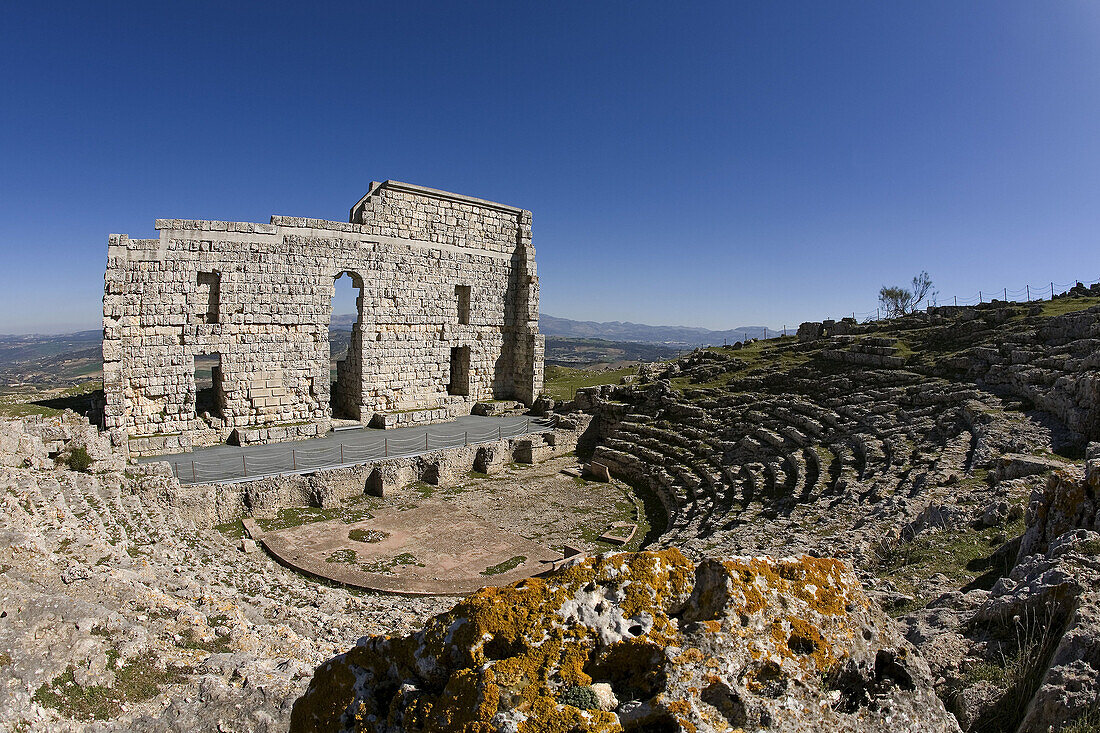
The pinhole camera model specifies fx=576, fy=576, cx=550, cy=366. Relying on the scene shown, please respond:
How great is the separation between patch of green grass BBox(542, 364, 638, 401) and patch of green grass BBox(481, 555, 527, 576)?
13066 millimetres

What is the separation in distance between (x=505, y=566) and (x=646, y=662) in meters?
10.4

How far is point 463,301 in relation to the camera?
25766 mm

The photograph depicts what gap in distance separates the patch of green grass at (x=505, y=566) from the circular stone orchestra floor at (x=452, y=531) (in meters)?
0.02

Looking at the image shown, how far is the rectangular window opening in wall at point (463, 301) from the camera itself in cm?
2549

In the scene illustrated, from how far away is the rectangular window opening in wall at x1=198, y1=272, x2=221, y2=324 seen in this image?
19.4 meters

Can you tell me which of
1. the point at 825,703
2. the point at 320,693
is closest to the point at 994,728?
the point at 825,703

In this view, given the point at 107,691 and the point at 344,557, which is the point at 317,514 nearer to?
the point at 344,557

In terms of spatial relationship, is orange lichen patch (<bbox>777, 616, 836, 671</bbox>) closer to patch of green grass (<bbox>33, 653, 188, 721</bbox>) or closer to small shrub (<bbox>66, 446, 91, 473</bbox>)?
patch of green grass (<bbox>33, 653, 188, 721</bbox>)

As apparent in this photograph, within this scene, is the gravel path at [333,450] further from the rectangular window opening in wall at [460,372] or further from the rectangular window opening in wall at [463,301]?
the rectangular window opening in wall at [463,301]

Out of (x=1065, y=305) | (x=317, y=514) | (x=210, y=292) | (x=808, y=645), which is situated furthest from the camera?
(x=1065, y=305)

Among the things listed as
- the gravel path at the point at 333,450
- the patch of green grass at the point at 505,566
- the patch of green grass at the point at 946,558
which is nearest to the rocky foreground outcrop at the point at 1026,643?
the patch of green grass at the point at 946,558

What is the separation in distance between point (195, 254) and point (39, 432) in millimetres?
7131

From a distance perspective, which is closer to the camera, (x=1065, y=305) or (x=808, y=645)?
(x=808, y=645)

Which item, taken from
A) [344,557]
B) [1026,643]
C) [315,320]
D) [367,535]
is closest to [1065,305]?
[1026,643]
